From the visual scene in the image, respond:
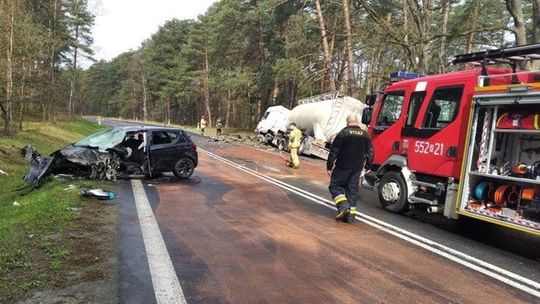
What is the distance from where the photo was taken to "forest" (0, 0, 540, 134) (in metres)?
21.9

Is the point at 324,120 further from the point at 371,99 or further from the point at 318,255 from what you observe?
the point at 318,255

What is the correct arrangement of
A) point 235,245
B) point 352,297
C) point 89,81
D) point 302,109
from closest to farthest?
point 352,297
point 235,245
point 302,109
point 89,81

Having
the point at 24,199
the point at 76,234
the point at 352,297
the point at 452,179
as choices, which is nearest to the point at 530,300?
the point at 352,297

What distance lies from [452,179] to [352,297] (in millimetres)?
4351

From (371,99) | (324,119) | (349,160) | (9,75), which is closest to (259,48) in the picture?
(324,119)

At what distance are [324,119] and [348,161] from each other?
15.9m

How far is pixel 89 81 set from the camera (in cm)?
13062

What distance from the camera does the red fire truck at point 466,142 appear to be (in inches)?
291

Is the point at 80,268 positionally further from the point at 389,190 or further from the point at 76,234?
the point at 389,190

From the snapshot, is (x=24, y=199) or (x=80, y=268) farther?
(x=24, y=199)

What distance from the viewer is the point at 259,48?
162 feet

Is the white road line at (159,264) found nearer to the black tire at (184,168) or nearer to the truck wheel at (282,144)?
the black tire at (184,168)

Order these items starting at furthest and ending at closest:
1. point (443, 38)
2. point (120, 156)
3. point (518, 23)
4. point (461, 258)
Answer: point (443, 38) → point (518, 23) → point (120, 156) → point (461, 258)

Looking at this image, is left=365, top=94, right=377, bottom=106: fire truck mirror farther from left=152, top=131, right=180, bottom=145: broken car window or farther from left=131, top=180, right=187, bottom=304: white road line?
left=152, top=131, right=180, bottom=145: broken car window
